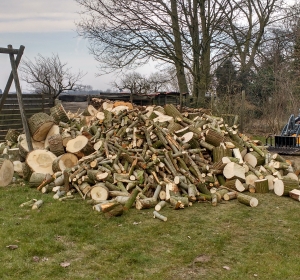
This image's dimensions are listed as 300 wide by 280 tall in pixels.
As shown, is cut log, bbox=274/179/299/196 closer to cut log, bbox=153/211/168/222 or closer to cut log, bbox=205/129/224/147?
cut log, bbox=205/129/224/147

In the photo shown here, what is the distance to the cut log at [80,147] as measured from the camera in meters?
8.08

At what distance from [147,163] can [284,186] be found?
9.04 ft

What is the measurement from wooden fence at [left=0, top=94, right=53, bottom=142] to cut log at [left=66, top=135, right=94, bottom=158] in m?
5.26

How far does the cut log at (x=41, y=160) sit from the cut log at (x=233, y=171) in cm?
382

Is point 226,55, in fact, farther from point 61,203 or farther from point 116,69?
point 61,203

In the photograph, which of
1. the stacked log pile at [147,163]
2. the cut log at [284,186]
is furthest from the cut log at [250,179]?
the cut log at [284,186]

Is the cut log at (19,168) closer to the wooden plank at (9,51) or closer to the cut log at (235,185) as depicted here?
the wooden plank at (9,51)

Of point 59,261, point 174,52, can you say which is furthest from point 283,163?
point 174,52

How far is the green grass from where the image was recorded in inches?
159

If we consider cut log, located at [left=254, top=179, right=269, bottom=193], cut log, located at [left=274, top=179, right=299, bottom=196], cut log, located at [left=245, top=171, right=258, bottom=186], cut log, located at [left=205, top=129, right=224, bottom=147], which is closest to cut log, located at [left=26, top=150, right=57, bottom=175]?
cut log, located at [left=205, top=129, right=224, bottom=147]

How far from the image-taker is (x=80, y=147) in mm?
8070

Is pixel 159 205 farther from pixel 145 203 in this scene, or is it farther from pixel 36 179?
pixel 36 179

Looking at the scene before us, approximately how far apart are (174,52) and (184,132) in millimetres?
10354

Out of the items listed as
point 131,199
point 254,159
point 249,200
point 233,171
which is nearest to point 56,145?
point 131,199
